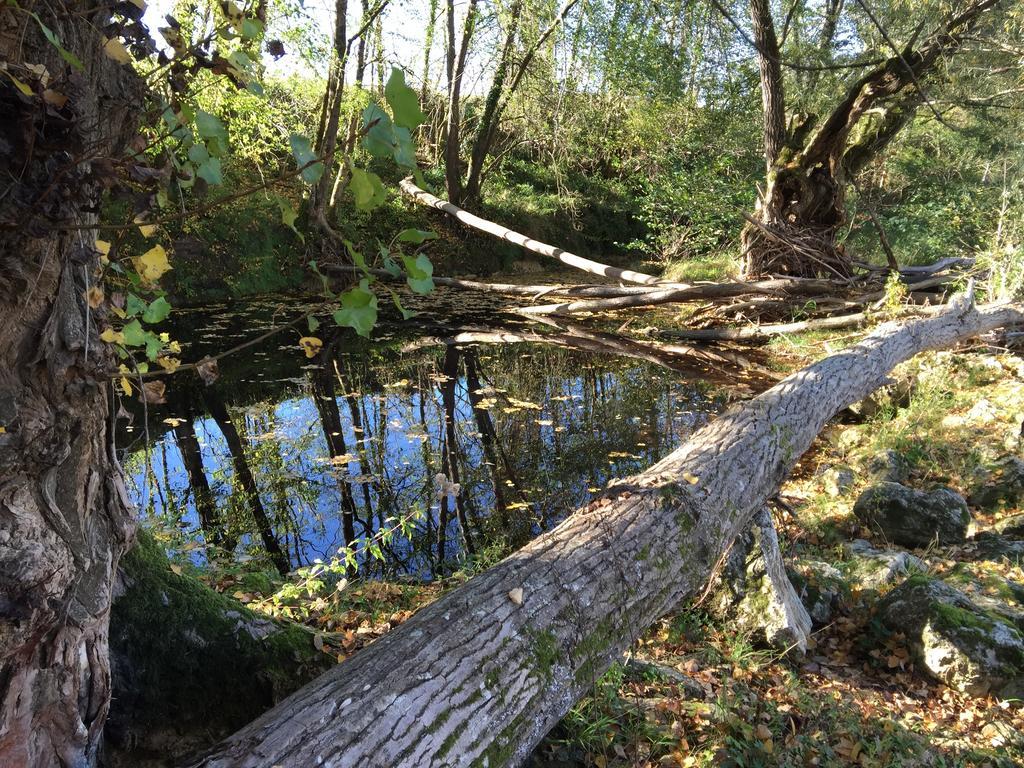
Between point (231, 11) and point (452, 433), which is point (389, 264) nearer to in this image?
point (231, 11)

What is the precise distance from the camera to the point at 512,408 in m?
6.16

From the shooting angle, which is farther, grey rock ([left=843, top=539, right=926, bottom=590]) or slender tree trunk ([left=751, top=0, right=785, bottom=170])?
slender tree trunk ([left=751, top=0, right=785, bottom=170])

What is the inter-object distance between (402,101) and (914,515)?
13.9 feet

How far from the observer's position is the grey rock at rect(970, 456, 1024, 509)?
4.17 meters

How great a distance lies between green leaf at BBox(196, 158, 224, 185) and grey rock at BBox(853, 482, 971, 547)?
4245mm

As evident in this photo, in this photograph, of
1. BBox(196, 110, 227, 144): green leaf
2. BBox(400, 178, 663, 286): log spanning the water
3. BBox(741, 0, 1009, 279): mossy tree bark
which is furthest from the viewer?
BBox(400, 178, 663, 286): log spanning the water

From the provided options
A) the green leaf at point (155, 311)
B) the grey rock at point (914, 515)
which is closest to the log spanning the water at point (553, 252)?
the grey rock at point (914, 515)

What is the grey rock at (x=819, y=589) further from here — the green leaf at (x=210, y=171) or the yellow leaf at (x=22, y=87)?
the yellow leaf at (x=22, y=87)

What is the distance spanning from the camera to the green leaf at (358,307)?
1128 mm

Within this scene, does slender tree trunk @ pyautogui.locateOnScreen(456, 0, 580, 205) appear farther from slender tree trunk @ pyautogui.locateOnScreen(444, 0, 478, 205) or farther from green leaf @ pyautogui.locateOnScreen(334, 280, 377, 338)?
green leaf @ pyautogui.locateOnScreen(334, 280, 377, 338)

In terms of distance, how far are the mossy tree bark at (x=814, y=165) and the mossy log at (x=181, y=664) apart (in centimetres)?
793

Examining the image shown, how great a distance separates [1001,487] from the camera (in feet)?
13.9

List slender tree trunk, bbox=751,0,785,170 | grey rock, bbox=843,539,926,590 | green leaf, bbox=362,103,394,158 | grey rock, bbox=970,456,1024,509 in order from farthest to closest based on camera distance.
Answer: slender tree trunk, bbox=751,0,785,170 → grey rock, bbox=970,456,1024,509 → grey rock, bbox=843,539,926,590 → green leaf, bbox=362,103,394,158

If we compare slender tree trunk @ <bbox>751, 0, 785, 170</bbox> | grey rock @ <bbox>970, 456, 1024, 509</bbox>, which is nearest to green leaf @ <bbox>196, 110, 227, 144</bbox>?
grey rock @ <bbox>970, 456, 1024, 509</bbox>
